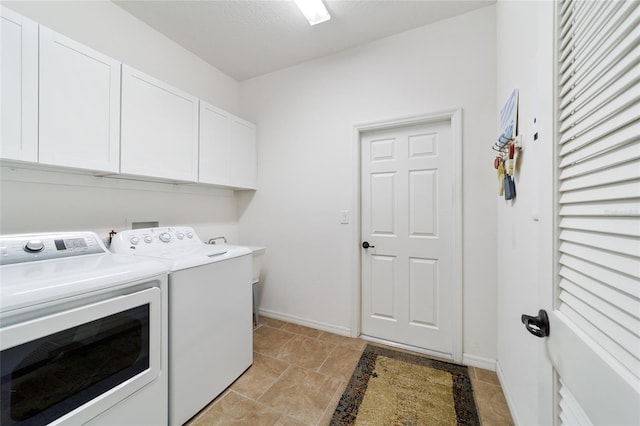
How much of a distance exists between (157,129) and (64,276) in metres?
1.26

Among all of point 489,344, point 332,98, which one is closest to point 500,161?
point 489,344

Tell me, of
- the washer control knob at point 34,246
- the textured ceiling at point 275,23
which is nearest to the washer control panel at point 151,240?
the washer control knob at point 34,246

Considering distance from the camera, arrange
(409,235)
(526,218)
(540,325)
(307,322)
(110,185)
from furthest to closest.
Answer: (307,322) → (409,235) → (110,185) → (526,218) → (540,325)

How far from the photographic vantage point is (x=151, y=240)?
172cm

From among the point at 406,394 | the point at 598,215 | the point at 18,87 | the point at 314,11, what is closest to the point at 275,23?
the point at 314,11

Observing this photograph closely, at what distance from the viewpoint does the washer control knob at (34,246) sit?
1180 millimetres

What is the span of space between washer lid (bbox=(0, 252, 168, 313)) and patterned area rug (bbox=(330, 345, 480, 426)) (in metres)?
1.37

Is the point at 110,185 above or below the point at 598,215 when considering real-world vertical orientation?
above

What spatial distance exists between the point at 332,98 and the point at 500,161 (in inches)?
62.7

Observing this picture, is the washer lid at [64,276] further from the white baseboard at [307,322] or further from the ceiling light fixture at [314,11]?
the ceiling light fixture at [314,11]

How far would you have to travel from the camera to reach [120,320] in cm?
111

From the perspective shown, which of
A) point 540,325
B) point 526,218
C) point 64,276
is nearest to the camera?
point 540,325

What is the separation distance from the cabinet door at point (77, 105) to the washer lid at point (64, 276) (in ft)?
2.04

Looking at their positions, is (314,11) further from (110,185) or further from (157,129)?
(110,185)
